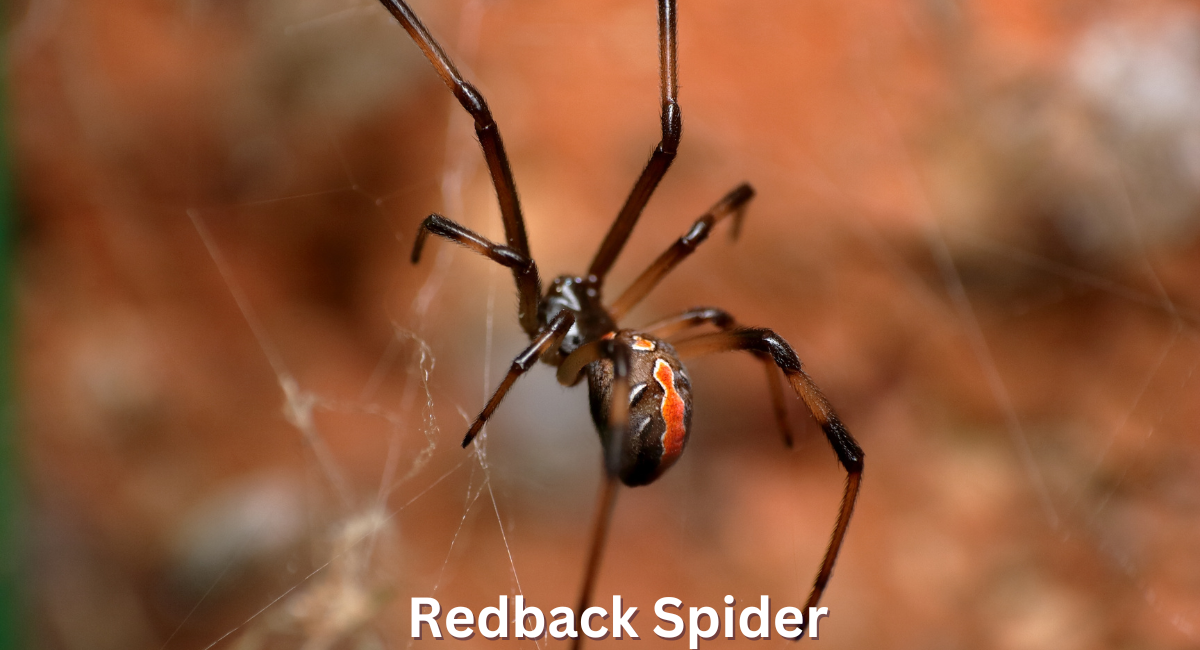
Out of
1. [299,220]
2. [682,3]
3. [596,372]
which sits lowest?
[596,372]

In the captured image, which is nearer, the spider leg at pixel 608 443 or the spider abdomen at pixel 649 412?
the spider leg at pixel 608 443

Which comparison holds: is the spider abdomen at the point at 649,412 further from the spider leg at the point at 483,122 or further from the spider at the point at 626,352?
the spider leg at the point at 483,122

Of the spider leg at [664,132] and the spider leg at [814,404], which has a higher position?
the spider leg at [664,132]

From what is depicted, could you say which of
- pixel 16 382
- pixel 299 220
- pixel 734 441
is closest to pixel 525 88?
pixel 299 220

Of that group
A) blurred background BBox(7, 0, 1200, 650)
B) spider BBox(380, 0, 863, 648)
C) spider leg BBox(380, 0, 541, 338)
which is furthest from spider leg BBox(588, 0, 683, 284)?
blurred background BBox(7, 0, 1200, 650)

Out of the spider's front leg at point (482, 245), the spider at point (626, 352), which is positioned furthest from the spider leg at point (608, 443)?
the spider's front leg at point (482, 245)

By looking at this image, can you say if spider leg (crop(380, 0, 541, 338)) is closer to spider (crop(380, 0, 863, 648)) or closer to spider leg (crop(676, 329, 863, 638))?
spider (crop(380, 0, 863, 648))

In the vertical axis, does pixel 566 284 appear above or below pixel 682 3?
below

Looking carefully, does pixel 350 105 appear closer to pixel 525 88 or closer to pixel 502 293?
pixel 525 88
